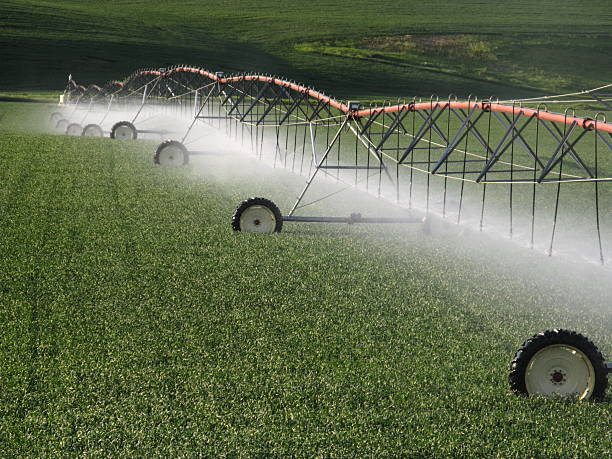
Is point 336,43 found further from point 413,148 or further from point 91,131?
point 413,148

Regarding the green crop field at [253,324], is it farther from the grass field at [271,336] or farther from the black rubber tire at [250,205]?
the black rubber tire at [250,205]

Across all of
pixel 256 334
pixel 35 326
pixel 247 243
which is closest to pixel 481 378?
pixel 256 334

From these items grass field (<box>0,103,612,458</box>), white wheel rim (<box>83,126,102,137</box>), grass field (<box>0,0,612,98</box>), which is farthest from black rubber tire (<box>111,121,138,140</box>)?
grass field (<box>0,0,612,98</box>)

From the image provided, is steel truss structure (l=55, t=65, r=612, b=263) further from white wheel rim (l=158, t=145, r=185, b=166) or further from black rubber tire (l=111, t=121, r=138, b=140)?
black rubber tire (l=111, t=121, r=138, b=140)

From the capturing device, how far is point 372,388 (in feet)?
31.0

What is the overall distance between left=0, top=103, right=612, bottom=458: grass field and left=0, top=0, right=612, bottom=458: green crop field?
3 cm

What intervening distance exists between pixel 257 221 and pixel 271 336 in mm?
6923

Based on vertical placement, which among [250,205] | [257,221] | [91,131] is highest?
[91,131]

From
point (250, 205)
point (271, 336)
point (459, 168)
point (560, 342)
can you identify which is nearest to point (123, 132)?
point (459, 168)

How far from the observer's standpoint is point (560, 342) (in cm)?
891

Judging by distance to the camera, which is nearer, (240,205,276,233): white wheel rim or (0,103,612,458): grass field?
(0,103,612,458): grass field

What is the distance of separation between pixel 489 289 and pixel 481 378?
4344 millimetres

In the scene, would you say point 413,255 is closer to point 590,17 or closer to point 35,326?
point 35,326

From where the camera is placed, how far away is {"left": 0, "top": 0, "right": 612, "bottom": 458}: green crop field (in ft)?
27.3
